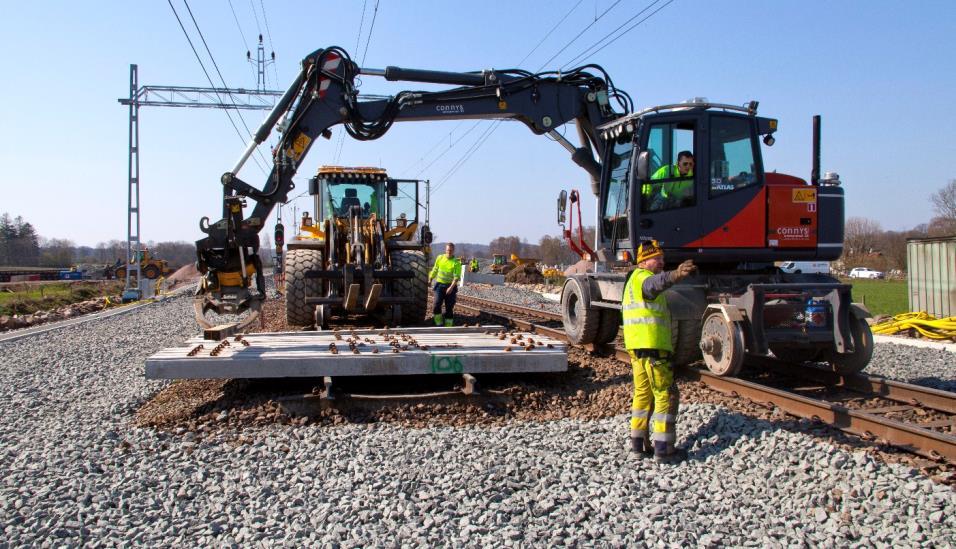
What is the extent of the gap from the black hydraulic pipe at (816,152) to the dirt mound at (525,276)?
29.7m

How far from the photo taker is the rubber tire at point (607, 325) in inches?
370

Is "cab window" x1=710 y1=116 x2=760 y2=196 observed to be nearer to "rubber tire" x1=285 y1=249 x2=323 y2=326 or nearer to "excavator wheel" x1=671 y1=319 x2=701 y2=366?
"excavator wheel" x1=671 y1=319 x2=701 y2=366

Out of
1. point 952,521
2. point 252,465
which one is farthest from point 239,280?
point 952,521

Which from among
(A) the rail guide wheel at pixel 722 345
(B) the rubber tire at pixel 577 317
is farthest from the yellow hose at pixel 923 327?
(A) the rail guide wheel at pixel 722 345

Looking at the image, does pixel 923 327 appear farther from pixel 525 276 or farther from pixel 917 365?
pixel 525 276

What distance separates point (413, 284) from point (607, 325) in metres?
3.55

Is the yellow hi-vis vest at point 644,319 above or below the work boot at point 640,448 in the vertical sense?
above

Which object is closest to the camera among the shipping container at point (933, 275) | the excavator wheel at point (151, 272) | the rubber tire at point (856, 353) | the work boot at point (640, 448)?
the work boot at point (640, 448)

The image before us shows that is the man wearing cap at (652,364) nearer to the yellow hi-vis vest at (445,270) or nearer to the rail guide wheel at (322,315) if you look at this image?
the rail guide wheel at (322,315)

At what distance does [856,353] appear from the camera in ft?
23.4

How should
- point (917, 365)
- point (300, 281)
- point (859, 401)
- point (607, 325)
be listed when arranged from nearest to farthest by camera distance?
point (859, 401) < point (917, 365) < point (607, 325) < point (300, 281)

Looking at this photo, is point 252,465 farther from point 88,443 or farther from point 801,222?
point 801,222

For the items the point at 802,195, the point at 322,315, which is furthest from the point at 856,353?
the point at 322,315

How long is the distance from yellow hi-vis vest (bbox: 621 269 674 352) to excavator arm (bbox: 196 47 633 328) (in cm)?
462
